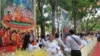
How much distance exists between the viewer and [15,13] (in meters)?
14.3

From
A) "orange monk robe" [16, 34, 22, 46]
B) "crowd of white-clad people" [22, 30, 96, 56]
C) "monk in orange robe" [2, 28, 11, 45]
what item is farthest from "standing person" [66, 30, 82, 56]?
"monk in orange robe" [2, 28, 11, 45]

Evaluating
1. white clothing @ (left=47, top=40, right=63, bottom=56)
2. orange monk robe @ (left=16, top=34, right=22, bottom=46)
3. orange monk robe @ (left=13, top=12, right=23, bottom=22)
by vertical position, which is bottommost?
orange monk robe @ (left=16, top=34, right=22, bottom=46)

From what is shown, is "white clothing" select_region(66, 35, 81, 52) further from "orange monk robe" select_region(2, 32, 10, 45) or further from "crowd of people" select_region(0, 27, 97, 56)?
"orange monk robe" select_region(2, 32, 10, 45)

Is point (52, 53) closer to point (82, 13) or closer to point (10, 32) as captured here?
point (10, 32)

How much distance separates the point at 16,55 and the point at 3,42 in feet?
20.0

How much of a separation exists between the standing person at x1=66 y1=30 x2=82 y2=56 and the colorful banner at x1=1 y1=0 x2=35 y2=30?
247 centimetres

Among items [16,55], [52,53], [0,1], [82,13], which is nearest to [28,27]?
[0,1]

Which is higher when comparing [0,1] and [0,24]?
[0,1]

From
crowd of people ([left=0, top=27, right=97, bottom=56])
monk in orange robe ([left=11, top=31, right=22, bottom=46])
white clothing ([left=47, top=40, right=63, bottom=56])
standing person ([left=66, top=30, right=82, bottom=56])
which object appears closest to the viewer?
white clothing ([left=47, top=40, right=63, bottom=56])

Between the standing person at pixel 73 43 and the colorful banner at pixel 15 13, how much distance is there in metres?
Result: 2.47

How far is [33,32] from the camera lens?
15.8 meters

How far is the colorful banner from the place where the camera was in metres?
14.4

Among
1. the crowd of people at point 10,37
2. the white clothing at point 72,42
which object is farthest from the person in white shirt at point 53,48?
the crowd of people at point 10,37

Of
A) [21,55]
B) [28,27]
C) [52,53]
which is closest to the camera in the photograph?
[21,55]
